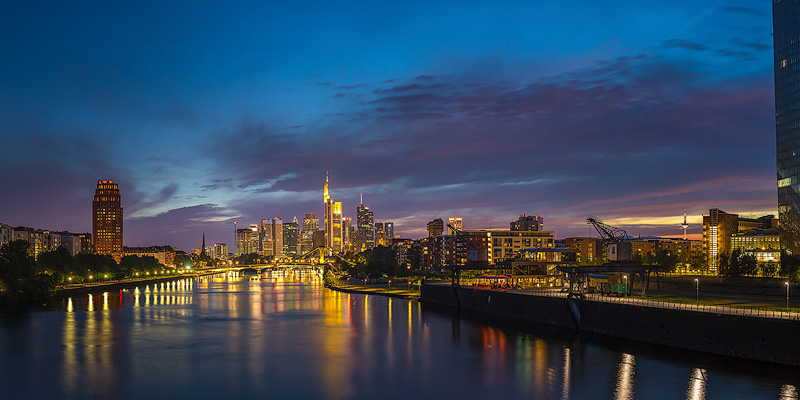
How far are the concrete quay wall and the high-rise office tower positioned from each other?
67702mm

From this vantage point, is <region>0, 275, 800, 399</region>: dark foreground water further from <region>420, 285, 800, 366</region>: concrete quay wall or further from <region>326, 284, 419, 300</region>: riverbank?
<region>326, 284, 419, 300</region>: riverbank

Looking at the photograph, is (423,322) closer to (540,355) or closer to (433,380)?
(540,355)

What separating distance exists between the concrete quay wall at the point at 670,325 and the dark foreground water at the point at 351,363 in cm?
128

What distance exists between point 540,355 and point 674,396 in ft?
55.3

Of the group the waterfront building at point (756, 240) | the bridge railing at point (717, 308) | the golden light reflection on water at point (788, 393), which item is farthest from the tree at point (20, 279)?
the waterfront building at point (756, 240)

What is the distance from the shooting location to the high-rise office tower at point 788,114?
384 feet

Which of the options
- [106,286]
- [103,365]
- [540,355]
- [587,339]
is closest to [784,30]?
[587,339]

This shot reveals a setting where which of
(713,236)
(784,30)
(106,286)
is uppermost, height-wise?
(784,30)

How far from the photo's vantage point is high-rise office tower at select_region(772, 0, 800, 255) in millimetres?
117125

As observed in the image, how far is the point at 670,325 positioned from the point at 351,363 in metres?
28.7

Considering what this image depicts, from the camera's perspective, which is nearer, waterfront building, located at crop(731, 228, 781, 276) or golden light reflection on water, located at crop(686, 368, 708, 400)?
golden light reflection on water, located at crop(686, 368, 708, 400)

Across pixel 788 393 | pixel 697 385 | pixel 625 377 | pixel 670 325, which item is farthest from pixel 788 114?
pixel 788 393

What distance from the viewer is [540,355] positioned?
57.7m

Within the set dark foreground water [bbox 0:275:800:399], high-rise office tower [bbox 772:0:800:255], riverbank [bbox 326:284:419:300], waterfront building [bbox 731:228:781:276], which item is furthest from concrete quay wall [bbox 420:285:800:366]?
waterfront building [bbox 731:228:781:276]
